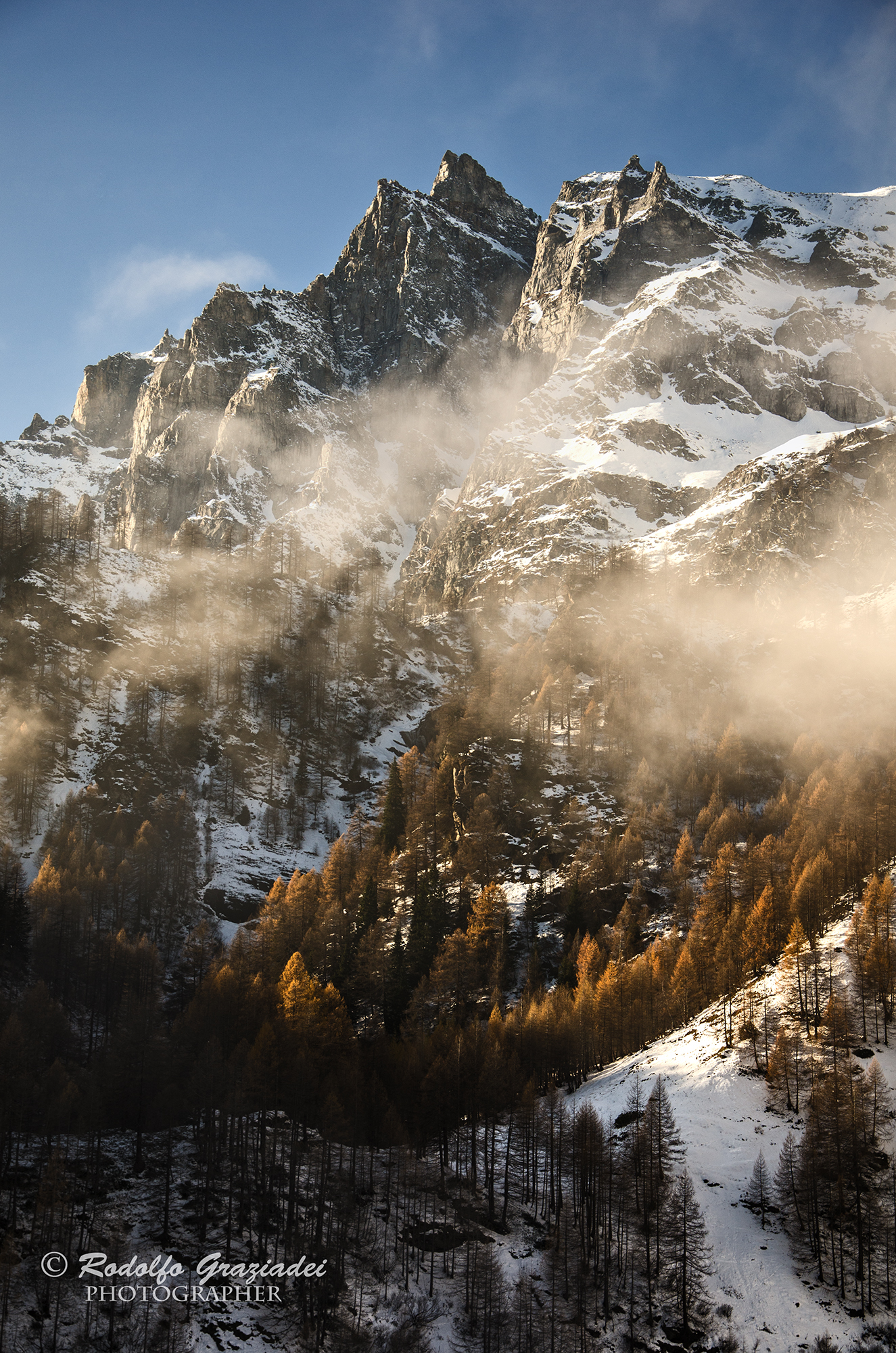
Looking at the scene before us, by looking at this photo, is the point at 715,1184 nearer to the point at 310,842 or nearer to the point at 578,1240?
the point at 578,1240

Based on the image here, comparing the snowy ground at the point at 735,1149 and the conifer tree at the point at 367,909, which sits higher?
the conifer tree at the point at 367,909

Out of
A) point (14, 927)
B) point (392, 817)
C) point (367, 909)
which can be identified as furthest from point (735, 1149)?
point (392, 817)

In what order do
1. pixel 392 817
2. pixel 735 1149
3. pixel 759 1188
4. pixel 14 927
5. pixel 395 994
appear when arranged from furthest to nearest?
pixel 392 817
pixel 395 994
pixel 14 927
pixel 735 1149
pixel 759 1188

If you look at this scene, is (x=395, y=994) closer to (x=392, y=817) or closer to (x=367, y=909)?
(x=367, y=909)

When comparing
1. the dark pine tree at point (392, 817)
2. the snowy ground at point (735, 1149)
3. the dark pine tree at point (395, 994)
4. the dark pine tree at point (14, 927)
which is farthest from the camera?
the dark pine tree at point (392, 817)

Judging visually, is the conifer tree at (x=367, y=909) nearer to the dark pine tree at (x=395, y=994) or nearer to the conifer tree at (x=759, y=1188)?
the dark pine tree at (x=395, y=994)

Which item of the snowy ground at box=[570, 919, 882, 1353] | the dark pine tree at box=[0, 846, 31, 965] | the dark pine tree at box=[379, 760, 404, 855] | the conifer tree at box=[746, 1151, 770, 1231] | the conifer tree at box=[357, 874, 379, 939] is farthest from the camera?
the dark pine tree at box=[379, 760, 404, 855]

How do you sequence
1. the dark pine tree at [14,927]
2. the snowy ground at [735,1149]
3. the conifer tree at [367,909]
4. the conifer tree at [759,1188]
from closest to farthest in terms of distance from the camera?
the snowy ground at [735,1149], the conifer tree at [759,1188], the dark pine tree at [14,927], the conifer tree at [367,909]

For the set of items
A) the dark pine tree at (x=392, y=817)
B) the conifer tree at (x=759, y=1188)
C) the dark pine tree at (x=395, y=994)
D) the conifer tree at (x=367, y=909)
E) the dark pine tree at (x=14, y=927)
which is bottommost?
the conifer tree at (x=759, y=1188)

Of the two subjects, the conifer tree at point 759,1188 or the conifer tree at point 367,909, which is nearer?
the conifer tree at point 759,1188

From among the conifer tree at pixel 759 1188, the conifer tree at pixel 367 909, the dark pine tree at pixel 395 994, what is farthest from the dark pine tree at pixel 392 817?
the conifer tree at pixel 759 1188

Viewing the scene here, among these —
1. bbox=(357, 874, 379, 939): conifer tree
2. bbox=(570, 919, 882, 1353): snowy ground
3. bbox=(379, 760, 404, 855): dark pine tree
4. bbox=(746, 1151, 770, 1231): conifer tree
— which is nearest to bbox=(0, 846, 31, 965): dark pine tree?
bbox=(357, 874, 379, 939): conifer tree

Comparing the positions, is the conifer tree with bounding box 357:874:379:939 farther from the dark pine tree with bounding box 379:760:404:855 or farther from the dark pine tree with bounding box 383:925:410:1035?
the dark pine tree with bounding box 379:760:404:855

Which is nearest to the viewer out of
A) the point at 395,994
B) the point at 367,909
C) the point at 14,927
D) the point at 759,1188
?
the point at 759,1188
